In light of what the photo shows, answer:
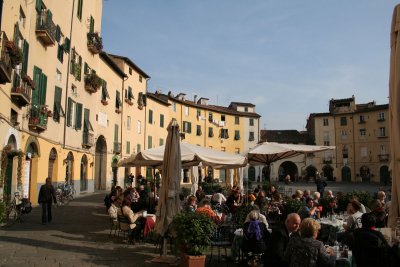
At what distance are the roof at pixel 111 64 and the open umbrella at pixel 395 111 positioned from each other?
26.9 m

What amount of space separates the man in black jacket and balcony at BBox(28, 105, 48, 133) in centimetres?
1432

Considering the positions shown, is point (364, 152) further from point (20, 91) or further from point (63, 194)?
point (20, 91)

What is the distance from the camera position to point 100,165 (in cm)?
3142

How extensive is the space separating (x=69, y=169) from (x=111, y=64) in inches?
447

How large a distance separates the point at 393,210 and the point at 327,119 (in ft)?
198

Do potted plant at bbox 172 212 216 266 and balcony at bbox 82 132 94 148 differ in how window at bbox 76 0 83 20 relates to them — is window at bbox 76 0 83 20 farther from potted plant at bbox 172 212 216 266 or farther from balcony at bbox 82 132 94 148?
potted plant at bbox 172 212 216 266

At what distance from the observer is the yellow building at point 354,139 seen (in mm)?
56094

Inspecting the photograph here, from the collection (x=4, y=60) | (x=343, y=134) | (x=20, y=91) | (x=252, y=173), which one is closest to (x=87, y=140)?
(x=20, y=91)

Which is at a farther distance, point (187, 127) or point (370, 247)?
point (187, 127)

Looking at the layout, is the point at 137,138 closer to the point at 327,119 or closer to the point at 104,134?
the point at 104,134

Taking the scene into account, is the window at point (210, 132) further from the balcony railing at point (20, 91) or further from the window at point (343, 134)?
the balcony railing at point (20, 91)

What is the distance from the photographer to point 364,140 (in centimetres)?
5812

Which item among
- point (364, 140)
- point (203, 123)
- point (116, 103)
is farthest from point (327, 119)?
point (116, 103)

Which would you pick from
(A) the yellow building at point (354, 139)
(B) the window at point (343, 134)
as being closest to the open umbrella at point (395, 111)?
(A) the yellow building at point (354, 139)
